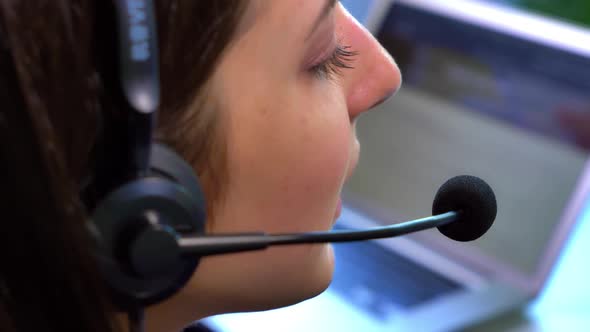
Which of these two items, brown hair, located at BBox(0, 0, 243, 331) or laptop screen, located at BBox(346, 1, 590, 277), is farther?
laptop screen, located at BBox(346, 1, 590, 277)

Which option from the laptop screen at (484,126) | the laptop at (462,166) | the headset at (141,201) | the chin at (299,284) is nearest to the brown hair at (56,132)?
the headset at (141,201)

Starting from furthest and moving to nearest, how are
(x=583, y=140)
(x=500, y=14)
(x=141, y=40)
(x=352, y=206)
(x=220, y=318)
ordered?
(x=352, y=206)
(x=500, y=14)
(x=583, y=140)
(x=220, y=318)
(x=141, y=40)

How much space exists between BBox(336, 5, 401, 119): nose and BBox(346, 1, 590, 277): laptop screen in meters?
0.51

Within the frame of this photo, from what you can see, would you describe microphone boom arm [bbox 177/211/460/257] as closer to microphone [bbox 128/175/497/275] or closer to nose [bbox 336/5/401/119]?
microphone [bbox 128/175/497/275]

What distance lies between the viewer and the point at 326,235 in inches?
17.2

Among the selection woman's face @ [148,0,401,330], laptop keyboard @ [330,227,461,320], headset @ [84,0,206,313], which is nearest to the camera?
headset @ [84,0,206,313]

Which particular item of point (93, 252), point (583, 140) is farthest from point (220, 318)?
point (583, 140)

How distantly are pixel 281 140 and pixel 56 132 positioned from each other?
6.6 inches

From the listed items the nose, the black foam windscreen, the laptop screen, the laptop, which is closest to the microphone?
the black foam windscreen

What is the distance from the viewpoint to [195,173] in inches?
17.0

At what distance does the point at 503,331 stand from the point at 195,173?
26.3 inches

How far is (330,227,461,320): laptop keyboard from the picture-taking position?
0.90 metres

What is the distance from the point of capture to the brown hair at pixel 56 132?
35 cm

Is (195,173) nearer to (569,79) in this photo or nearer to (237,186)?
(237,186)
